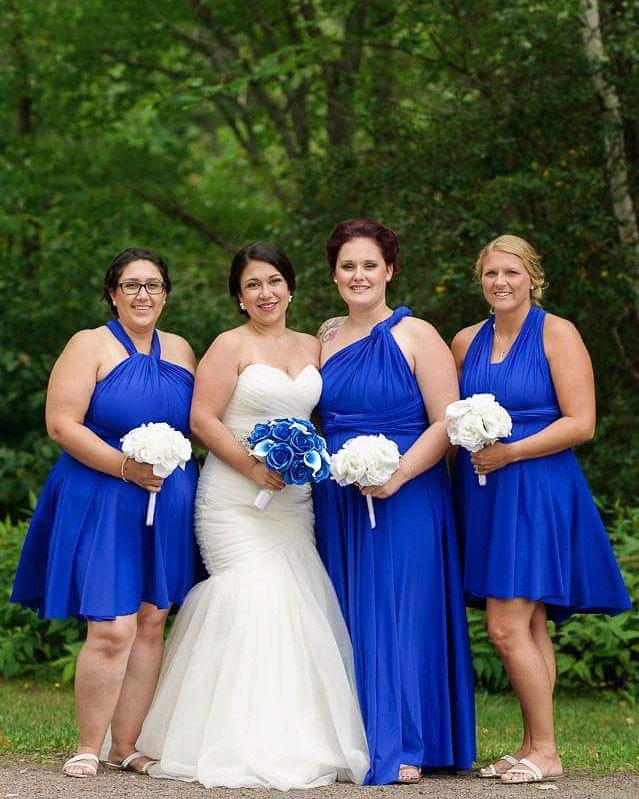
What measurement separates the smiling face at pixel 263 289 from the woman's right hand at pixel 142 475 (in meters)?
0.96

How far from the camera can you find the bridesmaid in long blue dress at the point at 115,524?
5.74 metres

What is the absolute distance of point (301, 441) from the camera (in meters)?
5.58

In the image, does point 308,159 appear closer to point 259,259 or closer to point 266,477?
point 259,259

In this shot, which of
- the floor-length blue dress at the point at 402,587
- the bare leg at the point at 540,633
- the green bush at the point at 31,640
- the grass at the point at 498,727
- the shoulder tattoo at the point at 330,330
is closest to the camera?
the floor-length blue dress at the point at 402,587

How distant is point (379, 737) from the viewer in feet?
18.7

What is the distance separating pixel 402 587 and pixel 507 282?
1.47m

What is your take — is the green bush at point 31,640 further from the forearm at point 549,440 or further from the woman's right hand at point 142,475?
the forearm at point 549,440

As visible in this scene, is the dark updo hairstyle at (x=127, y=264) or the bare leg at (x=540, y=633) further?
the dark updo hairstyle at (x=127, y=264)

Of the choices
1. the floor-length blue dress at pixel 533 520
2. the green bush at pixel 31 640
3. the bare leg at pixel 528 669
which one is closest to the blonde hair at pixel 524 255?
the floor-length blue dress at pixel 533 520

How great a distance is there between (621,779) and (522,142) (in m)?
6.74

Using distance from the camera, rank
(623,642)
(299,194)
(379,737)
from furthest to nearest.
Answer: (299,194) < (623,642) < (379,737)

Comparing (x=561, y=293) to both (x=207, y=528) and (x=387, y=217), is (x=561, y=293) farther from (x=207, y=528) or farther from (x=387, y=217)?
(x=207, y=528)

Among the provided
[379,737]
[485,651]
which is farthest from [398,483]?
[485,651]

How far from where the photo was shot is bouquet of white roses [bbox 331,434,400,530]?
18.3 feet
